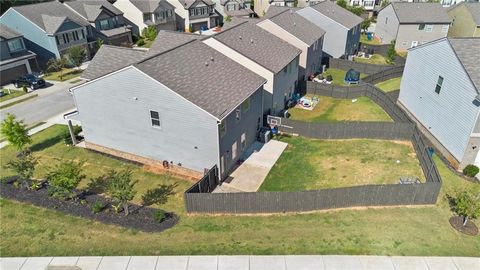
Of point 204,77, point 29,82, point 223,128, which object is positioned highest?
point 204,77

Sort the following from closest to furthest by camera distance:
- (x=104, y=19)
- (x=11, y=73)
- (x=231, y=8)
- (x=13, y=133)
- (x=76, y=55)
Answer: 1. (x=13, y=133)
2. (x=11, y=73)
3. (x=76, y=55)
4. (x=104, y=19)
5. (x=231, y=8)

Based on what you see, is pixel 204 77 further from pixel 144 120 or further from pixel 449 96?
pixel 449 96

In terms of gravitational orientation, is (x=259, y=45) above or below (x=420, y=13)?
above

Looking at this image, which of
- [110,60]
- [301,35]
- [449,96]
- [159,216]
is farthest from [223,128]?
[301,35]

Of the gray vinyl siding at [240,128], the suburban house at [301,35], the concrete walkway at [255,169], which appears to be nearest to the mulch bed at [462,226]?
the concrete walkway at [255,169]

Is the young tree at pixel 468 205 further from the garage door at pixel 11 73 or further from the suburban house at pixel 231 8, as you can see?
the suburban house at pixel 231 8

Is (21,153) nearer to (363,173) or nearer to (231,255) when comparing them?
(231,255)

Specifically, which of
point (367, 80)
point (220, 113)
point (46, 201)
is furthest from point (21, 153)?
point (367, 80)
